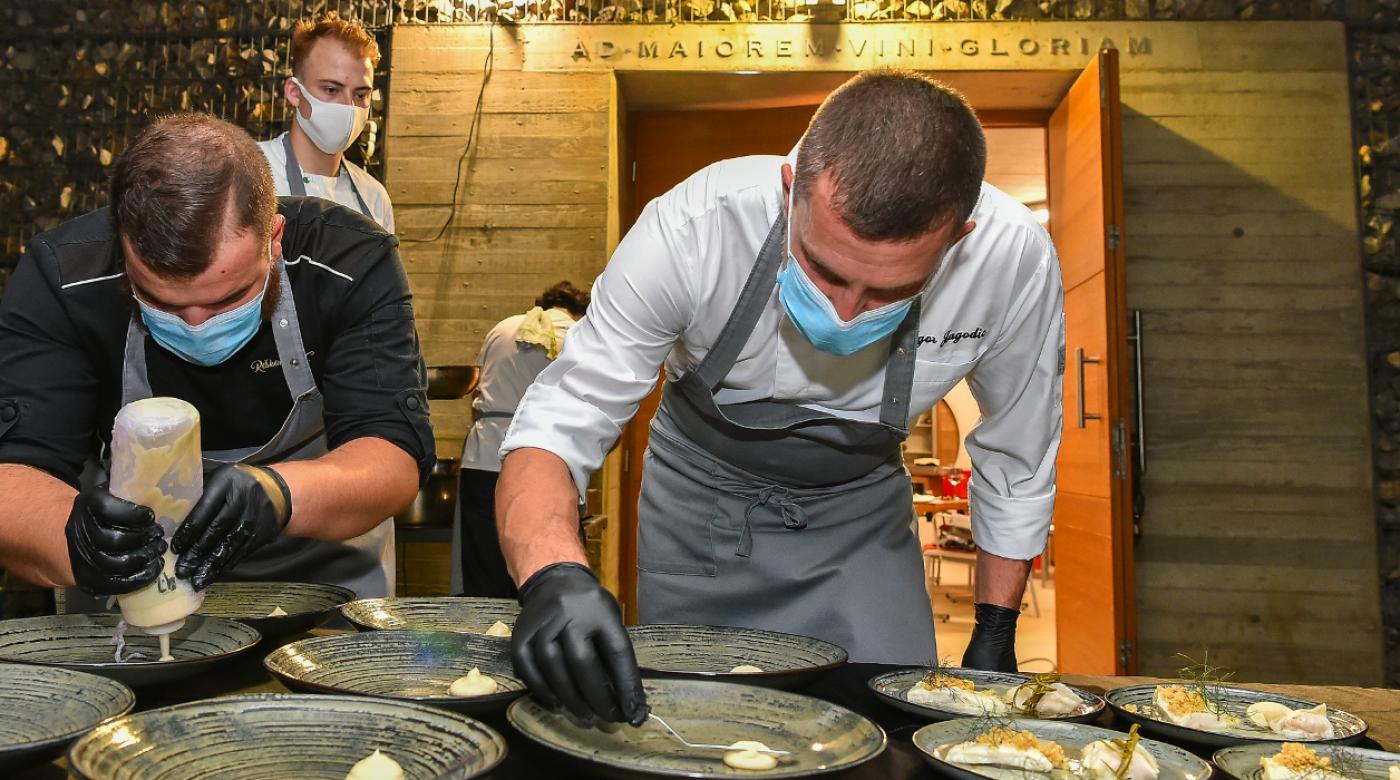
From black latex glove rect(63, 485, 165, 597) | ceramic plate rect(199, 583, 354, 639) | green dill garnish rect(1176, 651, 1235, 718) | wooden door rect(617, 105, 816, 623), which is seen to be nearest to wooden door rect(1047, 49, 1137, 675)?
wooden door rect(617, 105, 816, 623)

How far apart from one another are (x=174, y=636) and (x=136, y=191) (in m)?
0.56

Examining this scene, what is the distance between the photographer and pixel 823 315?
1354 millimetres

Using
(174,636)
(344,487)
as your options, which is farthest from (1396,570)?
(174,636)

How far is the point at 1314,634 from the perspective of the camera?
13.1 ft

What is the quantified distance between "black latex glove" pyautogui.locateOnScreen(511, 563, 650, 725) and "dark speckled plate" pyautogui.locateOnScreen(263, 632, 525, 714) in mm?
101

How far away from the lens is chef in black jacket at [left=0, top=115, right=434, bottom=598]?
1.31 meters

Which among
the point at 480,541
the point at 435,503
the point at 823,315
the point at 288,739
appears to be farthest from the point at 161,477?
the point at 480,541

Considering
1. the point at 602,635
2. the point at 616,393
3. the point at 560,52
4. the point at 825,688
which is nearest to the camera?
the point at 602,635

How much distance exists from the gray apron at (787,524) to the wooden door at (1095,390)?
83.0 inches

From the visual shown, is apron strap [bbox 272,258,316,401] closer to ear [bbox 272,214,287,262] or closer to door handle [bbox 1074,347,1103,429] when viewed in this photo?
ear [bbox 272,214,287,262]

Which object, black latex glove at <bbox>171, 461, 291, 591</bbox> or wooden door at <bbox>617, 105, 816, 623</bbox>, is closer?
black latex glove at <bbox>171, 461, 291, 591</bbox>

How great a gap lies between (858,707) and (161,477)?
77cm

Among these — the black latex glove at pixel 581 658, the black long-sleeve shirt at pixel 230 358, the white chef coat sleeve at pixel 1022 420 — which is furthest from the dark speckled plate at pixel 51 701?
the white chef coat sleeve at pixel 1022 420

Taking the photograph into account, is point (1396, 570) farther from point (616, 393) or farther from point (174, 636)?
point (174, 636)
